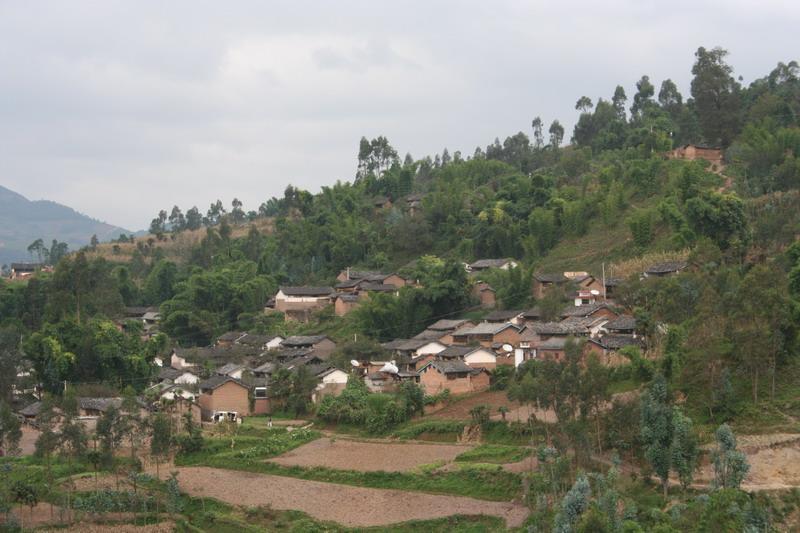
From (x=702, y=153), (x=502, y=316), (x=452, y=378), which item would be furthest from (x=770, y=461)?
(x=702, y=153)

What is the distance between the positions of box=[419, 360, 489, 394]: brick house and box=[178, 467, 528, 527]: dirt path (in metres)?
8.10

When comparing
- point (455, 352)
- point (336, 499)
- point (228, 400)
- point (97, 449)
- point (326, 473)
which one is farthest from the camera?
point (228, 400)

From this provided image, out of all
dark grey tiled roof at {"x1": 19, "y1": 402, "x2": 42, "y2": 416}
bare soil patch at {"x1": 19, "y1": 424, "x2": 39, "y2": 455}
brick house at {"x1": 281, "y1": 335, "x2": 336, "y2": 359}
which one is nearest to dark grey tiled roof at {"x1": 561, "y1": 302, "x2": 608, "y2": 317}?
brick house at {"x1": 281, "y1": 335, "x2": 336, "y2": 359}

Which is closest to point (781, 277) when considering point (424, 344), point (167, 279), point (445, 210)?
point (424, 344)

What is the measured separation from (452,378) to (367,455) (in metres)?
6.13

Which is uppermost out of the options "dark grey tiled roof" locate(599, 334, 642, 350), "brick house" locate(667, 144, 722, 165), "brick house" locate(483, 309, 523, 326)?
"brick house" locate(667, 144, 722, 165)

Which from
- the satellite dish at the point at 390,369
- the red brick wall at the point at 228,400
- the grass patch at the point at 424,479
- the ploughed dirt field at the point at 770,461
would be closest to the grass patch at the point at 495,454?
the grass patch at the point at 424,479

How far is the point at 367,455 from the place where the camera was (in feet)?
113

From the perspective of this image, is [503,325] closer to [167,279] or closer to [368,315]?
[368,315]

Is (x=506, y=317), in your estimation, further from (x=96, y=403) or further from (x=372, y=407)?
(x=96, y=403)

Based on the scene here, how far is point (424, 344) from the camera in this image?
43375 millimetres

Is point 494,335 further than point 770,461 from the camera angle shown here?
Yes

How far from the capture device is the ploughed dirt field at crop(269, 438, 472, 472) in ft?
108

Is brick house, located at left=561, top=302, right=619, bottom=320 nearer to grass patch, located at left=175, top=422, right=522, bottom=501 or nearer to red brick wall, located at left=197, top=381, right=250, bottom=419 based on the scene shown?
grass patch, located at left=175, top=422, right=522, bottom=501
